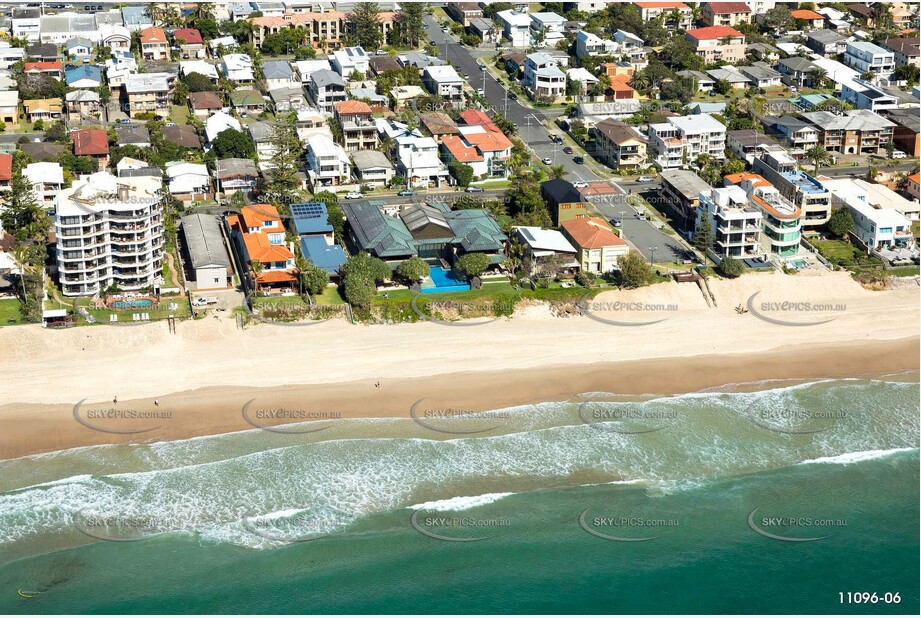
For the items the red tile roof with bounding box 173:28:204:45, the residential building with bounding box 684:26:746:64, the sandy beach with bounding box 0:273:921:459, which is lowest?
the sandy beach with bounding box 0:273:921:459

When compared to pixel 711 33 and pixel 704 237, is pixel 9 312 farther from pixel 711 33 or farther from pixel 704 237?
pixel 711 33

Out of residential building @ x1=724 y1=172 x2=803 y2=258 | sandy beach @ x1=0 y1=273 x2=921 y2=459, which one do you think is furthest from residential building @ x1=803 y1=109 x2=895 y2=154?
sandy beach @ x1=0 y1=273 x2=921 y2=459

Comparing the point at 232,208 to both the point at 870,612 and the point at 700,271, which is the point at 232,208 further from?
the point at 870,612

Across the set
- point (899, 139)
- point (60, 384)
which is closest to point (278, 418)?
point (60, 384)

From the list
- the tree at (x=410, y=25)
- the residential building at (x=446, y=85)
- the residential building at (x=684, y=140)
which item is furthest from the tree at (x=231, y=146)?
the tree at (x=410, y=25)

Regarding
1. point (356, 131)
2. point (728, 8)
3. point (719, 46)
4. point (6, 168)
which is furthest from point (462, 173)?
point (728, 8)

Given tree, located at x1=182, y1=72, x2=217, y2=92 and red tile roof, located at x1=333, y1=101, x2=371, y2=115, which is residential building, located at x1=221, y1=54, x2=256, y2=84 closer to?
tree, located at x1=182, y1=72, x2=217, y2=92
